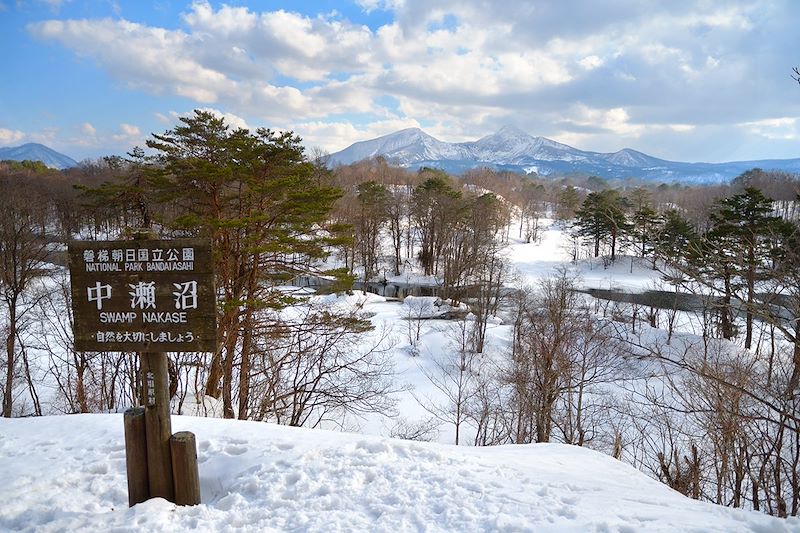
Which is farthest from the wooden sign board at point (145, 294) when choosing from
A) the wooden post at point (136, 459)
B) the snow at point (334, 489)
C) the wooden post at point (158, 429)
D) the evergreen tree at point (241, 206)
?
the evergreen tree at point (241, 206)

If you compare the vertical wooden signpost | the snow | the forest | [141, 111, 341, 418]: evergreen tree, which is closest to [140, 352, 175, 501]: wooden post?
the vertical wooden signpost

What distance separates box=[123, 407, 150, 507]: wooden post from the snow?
126 millimetres

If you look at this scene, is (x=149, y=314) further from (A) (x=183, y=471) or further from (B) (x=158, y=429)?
(A) (x=183, y=471)

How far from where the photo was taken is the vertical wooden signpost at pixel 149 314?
3.72 metres

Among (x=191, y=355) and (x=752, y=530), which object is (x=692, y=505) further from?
(x=191, y=355)

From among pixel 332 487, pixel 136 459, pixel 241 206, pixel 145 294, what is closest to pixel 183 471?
pixel 136 459

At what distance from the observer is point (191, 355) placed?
1522cm

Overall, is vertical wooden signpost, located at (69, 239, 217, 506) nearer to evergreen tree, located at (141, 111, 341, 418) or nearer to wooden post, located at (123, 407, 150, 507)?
wooden post, located at (123, 407, 150, 507)

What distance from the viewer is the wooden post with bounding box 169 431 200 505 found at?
3791 mm

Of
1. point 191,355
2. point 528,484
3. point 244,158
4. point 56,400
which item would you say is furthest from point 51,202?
point 528,484

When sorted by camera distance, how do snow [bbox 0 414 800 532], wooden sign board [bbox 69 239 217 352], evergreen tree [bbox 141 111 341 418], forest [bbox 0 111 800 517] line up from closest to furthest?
snow [bbox 0 414 800 532], wooden sign board [bbox 69 239 217 352], forest [bbox 0 111 800 517], evergreen tree [bbox 141 111 341 418]

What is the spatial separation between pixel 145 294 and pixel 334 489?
225 centimetres

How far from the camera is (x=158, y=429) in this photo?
151 inches

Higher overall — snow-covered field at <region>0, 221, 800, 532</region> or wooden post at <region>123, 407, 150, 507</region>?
wooden post at <region>123, 407, 150, 507</region>
